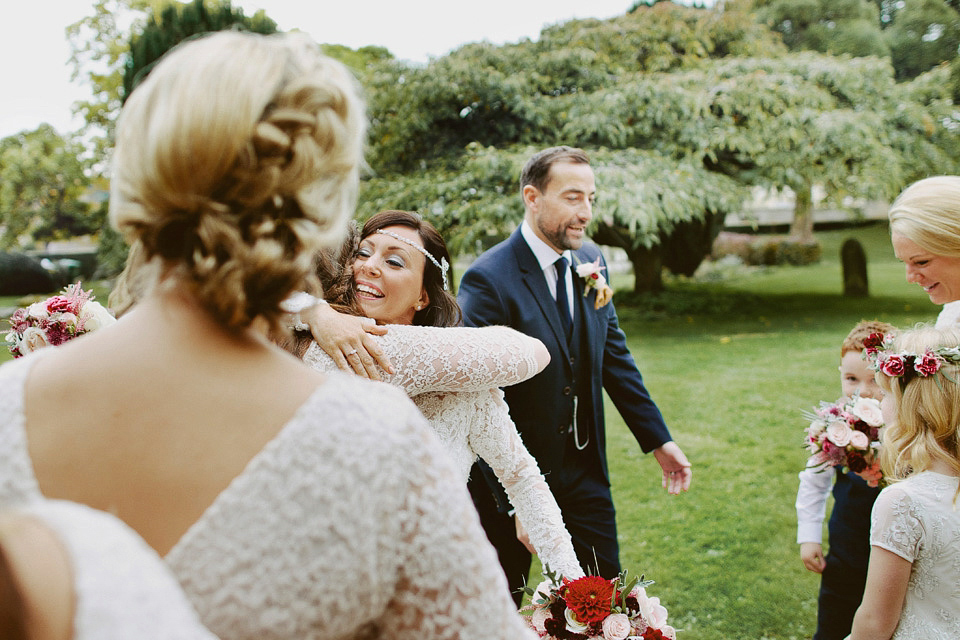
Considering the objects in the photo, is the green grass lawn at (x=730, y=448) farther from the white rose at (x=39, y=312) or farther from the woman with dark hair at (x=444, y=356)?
the white rose at (x=39, y=312)

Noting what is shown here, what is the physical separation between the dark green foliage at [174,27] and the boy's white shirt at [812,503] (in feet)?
33.6

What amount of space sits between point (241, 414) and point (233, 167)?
0.31m

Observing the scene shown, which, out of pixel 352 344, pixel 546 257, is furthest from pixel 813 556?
pixel 352 344

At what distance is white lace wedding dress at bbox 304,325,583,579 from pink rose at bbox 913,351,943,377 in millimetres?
1277

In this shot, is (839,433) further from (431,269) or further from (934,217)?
(431,269)

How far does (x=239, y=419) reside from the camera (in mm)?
914

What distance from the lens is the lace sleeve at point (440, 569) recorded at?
0.96 metres

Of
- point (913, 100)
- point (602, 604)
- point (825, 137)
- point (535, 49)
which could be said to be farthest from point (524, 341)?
point (913, 100)

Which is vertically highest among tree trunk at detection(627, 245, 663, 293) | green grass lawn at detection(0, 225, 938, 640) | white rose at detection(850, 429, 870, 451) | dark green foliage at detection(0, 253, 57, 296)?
white rose at detection(850, 429, 870, 451)

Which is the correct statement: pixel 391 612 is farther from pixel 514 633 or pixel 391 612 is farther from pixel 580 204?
pixel 580 204

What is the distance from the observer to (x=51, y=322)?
8.52 feet

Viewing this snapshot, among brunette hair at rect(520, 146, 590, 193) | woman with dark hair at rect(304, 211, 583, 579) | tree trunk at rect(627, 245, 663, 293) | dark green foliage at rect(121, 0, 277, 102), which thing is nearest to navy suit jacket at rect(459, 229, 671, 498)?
brunette hair at rect(520, 146, 590, 193)

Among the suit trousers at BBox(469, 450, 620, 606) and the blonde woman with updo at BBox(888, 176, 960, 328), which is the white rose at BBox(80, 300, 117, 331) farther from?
the blonde woman with updo at BBox(888, 176, 960, 328)

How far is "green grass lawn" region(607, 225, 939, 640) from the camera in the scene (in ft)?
14.6
